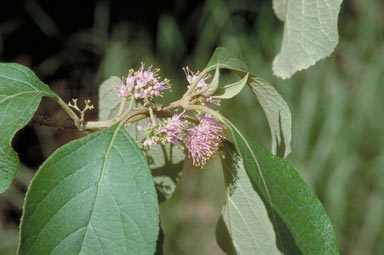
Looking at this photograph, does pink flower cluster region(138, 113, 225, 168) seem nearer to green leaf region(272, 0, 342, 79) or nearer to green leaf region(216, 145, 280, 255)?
green leaf region(216, 145, 280, 255)

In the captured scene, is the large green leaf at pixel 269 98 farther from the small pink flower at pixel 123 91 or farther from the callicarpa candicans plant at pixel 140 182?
the small pink flower at pixel 123 91

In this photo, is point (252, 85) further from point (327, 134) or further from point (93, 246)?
point (327, 134)

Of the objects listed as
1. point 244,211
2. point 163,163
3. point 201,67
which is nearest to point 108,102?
point 163,163

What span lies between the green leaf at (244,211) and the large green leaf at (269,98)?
10 centimetres

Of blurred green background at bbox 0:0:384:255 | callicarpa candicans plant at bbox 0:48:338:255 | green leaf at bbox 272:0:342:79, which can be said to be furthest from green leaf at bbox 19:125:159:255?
blurred green background at bbox 0:0:384:255

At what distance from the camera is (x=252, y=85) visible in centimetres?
81

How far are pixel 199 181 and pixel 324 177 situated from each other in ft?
2.75

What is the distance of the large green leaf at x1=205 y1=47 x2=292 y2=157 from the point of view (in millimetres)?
797

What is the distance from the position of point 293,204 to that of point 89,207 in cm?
31

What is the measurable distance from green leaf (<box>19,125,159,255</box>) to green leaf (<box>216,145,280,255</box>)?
25 centimetres

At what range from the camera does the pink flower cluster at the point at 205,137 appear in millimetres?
839

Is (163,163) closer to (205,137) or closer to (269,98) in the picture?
(205,137)

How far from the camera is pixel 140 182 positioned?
2.04ft

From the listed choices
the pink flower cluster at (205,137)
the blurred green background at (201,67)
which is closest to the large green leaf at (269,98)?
the pink flower cluster at (205,137)
